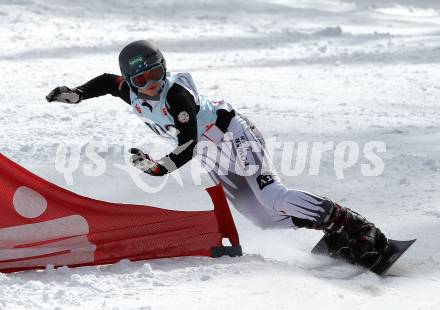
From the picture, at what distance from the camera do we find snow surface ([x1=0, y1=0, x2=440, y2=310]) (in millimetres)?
4348

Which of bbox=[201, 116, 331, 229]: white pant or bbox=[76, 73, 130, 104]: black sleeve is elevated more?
bbox=[76, 73, 130, 104]: black sleeve

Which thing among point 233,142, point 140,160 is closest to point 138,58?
point 140,160

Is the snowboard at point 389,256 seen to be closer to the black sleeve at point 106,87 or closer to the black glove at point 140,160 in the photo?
the black glove at point 140,160

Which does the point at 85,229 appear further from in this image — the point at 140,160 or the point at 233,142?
the point at 233,142

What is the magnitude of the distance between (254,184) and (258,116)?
4.92 meters

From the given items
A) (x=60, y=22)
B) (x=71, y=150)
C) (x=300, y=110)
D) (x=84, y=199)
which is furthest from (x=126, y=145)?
(x=60, y=22)

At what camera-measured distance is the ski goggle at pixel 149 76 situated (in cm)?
482

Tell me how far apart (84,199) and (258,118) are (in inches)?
209

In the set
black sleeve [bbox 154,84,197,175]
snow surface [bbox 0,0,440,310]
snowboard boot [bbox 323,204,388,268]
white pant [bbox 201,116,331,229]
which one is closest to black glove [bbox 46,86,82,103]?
black sleeve [bbox 154,84,197,175]

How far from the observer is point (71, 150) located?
8336 millimetres

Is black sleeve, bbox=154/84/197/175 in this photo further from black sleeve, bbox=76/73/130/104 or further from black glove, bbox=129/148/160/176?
black sleeve, bbox=76/73/130/104

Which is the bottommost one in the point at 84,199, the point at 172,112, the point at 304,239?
the point at 304,239

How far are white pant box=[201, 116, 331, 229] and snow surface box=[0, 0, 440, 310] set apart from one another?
32 cm

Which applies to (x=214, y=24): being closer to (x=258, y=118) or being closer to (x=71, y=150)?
(x=258, y=118)
